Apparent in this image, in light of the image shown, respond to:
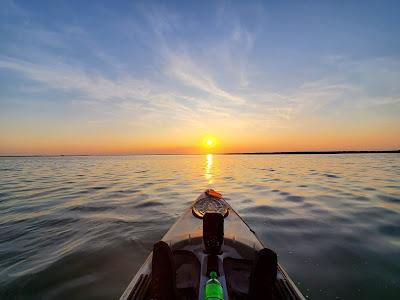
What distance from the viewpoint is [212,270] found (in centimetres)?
322

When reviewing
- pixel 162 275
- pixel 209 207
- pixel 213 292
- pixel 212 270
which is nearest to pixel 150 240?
pixel 209 207

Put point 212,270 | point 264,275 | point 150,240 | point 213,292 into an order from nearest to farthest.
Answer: point 213,292 → point 264,275 → point 212,270 → point 150,240

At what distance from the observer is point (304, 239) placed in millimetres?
6801

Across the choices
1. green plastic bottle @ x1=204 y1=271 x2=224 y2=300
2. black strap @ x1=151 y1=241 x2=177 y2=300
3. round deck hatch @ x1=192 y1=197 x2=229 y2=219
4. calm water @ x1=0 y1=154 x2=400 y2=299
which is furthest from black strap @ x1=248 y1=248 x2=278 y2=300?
round deck hatch @ x1=192 y1=197 x2=229 y2=219

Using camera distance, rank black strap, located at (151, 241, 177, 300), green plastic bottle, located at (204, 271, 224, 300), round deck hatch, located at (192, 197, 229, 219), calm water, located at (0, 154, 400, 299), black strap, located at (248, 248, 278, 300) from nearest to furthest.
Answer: green plastic bottle, located at (204, 271, 224, 300) < black strap, located at (248, 248, 278, 300) < black strap, located at (151, 241, 177, 300) < calm water, located at (0, 154, 400, 299) < round deck hatch, located at (192, 197, 229, 219)

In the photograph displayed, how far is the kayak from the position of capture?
8.80ft

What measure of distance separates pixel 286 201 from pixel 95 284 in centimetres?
982

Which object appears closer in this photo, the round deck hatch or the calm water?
the calm water

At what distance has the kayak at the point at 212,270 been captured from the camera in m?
2.68

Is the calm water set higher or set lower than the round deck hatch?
lower

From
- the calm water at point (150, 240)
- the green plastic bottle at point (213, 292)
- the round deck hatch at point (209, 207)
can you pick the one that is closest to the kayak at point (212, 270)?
the green plastic bottle at point (213, 292)

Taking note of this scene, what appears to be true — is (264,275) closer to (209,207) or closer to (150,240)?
(209,207)

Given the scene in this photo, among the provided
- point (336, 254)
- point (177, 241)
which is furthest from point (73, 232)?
point (336, 254)

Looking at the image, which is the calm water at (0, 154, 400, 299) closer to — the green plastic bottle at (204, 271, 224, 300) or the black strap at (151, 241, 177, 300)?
the black strap at (151, 241, 177, 300)
